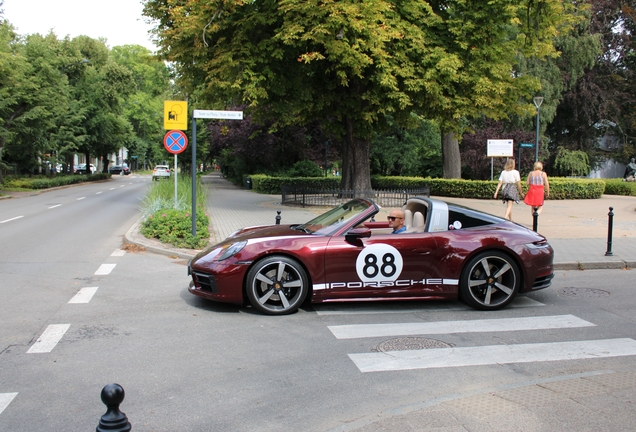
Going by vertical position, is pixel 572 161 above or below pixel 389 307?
above

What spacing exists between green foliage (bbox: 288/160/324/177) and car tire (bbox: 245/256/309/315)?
3062 centimetres

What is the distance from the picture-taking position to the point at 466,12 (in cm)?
1892

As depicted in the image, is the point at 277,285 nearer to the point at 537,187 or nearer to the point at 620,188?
the point at 537,187

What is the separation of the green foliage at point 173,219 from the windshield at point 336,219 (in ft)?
14.5

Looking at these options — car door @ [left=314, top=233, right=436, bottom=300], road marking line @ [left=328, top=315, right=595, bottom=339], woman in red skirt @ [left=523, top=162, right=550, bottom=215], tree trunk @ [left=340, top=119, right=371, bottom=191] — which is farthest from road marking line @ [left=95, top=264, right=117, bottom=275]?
tree trunk @ [left=340, top=119, right=371, bottom=191]

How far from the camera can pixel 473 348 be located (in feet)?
17.4

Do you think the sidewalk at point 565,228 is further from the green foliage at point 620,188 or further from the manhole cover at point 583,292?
the green foliage at point 620,188

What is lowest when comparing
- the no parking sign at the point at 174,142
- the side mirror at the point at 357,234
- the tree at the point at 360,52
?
the side mirror at the point at 357,234

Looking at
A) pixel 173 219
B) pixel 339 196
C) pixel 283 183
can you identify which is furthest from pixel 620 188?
pixel 173 219

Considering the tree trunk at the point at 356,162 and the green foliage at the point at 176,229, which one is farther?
the tree trunk at the point at 356,162

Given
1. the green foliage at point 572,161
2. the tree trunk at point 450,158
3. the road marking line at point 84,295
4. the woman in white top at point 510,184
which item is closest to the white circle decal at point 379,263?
the road marking line at point 84,295

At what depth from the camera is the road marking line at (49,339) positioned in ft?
16.7

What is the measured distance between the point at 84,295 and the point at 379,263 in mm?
4009

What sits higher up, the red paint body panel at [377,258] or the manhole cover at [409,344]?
the red paint body panel at [377,258]
